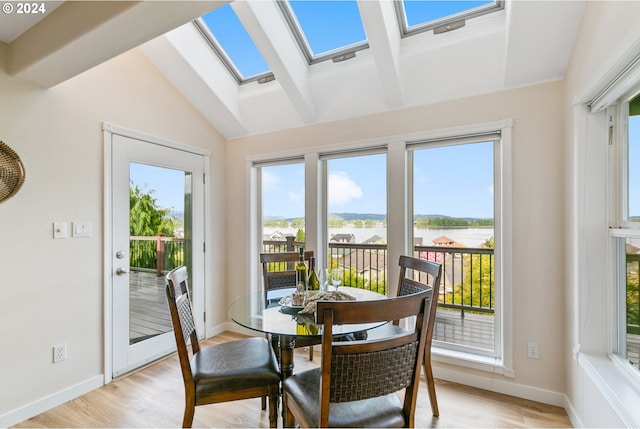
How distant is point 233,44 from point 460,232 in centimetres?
266

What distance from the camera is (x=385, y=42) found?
2215 mm

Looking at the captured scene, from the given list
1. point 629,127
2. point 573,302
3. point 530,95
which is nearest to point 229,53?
Answer: point 530,95

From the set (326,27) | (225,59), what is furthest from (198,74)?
(326,27)

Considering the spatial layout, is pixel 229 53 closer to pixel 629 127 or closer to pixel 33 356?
pixel 33 356

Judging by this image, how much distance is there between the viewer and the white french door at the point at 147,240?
2.53m

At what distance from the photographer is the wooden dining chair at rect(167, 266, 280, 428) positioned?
1536mm

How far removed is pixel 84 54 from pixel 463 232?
2896 mm

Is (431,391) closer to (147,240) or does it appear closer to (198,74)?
(147,240)

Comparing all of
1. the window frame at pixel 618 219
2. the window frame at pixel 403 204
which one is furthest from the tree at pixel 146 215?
the window frame at pixel 618 219

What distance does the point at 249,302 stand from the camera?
216 centimetres

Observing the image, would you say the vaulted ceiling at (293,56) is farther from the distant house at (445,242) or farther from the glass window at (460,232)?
the distant house at (445,242)

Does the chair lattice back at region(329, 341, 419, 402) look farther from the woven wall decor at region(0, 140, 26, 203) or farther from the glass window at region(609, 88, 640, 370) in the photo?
the woven wall decor at region(0, 140, 26, 203)

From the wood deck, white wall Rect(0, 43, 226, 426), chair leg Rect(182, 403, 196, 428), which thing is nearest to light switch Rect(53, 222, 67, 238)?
white wall Rect(0, 43, 226, 426)

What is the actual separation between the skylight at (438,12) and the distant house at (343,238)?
1.83 metres
